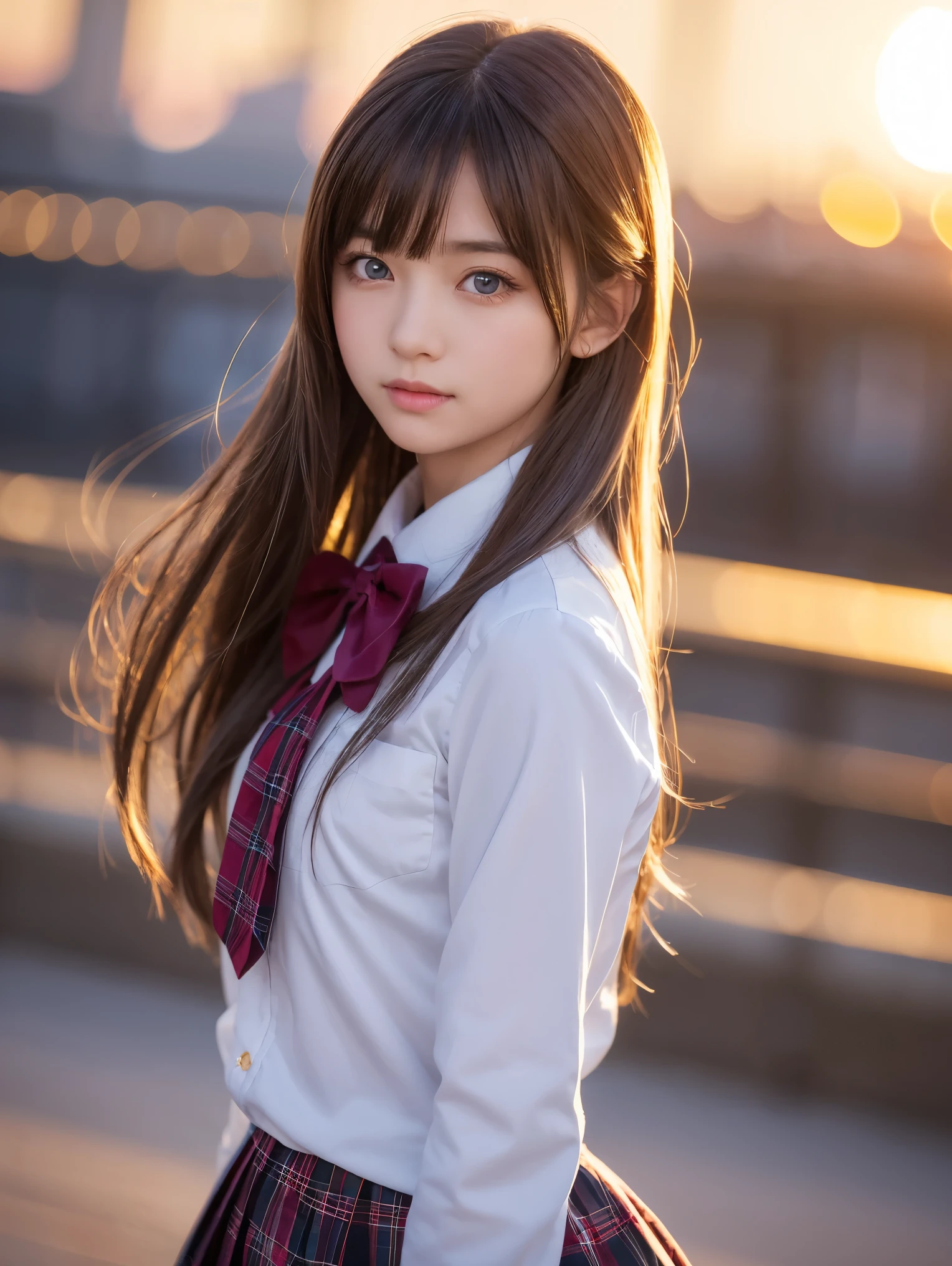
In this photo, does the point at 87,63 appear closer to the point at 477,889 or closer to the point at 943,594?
the point at 943,594

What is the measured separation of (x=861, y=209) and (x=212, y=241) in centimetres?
120

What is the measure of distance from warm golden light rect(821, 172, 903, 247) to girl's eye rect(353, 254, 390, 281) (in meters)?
1.20

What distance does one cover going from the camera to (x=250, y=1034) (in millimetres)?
797

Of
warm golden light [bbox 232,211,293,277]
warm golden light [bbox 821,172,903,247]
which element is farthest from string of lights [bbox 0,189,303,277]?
warm golden light [bbox 821,172,903,247]

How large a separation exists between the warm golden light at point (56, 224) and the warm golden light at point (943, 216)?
5.25 feet

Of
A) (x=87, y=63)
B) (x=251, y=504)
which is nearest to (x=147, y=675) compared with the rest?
(x=251, y=504)

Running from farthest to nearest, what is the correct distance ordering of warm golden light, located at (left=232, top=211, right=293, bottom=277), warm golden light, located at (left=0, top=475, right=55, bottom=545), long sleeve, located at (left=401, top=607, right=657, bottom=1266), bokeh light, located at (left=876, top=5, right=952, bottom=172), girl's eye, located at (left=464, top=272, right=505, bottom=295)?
warm golden light, located at (left=0, top=475, right=55, bottom=545), warm golden light, located at (left=232, top=211, right=293, bottom=277), bokeh light, located at (left=876, top=5, right=952, bottom=172), girl's eye, located at (left=464, top=272, right=505, bottom=295), long sleeve, located at (left=401, top=607, right=657, bottom=1266)

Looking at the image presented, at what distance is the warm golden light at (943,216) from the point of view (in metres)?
1.61

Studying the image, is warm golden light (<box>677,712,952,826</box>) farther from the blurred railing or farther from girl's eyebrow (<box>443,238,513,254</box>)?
girl's eyebrow (<box>443,238,513,254</box>)

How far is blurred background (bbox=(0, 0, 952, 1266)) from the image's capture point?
1604 millimetres

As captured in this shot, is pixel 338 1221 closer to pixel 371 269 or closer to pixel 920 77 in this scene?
pixel 371 269

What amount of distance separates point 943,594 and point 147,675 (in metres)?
1.38

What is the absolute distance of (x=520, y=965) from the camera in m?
0.61

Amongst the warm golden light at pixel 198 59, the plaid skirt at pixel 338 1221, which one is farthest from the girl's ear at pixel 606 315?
the warm golden light at pixel 198 59
